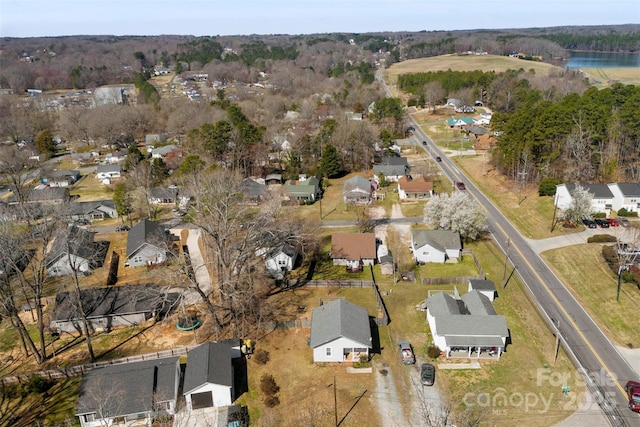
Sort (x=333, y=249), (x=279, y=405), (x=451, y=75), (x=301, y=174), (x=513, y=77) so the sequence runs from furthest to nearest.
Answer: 1. (x=451, y=75)
2. (x=513, y=77)
3. (x=301, y=174)
4. (x=333, y=249)
5. (x=279, y=405)

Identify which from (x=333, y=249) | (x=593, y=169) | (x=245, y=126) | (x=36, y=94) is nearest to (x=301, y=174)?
(x=245, y=126)

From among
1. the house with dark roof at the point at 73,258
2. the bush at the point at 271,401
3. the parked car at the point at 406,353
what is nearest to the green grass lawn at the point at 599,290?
the parked car at the point at 406,353

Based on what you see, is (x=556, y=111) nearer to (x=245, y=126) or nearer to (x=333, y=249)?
(x=333, y=249)

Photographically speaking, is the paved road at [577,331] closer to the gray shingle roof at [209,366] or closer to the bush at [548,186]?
the bush at [548,186]

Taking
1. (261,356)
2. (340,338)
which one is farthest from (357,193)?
(261,356)

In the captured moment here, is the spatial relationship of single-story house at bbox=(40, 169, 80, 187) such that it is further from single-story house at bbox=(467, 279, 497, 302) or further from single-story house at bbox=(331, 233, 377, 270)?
single-story house at bbox=(467, 279, 497, 302)
